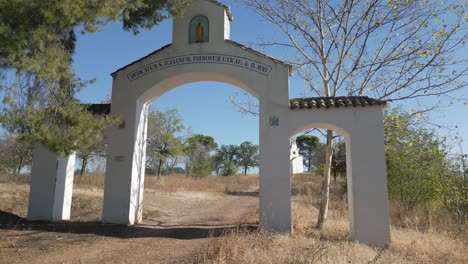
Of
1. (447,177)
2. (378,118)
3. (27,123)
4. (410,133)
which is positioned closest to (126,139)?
(27,123)

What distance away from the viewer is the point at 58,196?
11.6m

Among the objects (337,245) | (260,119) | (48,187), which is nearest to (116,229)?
(48,187)

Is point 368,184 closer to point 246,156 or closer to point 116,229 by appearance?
point 116,229

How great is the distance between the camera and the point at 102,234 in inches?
381

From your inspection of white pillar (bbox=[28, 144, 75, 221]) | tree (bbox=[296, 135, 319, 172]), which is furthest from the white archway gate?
tree (bbox=[296, 135, 319, 172])

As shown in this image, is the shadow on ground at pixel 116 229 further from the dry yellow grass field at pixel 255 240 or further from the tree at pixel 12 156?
the tree at pixel 12 156

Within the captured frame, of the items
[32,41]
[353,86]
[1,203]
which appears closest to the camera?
[32,41]

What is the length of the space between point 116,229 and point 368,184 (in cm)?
751

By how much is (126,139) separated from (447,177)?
13.3m

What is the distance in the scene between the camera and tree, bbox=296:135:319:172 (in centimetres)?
6575

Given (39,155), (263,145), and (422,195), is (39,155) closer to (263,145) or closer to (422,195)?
(263,145)

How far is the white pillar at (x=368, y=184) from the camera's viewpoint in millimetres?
9938

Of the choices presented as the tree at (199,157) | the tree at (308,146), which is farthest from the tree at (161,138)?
the tree at (308,146)

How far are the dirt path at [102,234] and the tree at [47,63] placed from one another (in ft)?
7.50
